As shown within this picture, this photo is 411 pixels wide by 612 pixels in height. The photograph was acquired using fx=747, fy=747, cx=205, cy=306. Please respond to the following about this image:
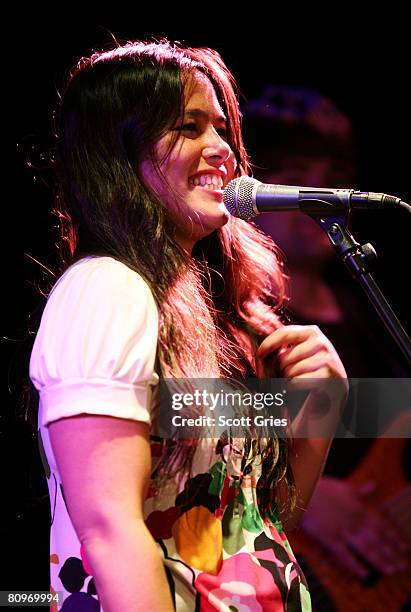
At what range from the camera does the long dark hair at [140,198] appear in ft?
3.41

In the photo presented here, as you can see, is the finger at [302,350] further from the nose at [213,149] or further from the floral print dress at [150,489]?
the nose at [213,149]

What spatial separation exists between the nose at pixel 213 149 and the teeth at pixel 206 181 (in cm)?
2

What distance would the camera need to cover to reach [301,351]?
1183mm

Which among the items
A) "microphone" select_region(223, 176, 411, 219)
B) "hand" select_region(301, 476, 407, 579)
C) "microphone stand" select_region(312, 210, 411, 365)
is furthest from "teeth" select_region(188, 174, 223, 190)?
"hand" select_region(301, 476, 407, 579)

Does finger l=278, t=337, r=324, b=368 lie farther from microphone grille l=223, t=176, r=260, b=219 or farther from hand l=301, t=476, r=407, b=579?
hand l=301, t=476, r=407, b=579

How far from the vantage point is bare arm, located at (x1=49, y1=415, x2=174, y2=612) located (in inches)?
33.1

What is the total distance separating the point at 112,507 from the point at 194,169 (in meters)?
0.57

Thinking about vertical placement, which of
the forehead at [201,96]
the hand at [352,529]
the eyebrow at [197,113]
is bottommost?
the hand at [352,529]

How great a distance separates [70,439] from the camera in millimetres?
870

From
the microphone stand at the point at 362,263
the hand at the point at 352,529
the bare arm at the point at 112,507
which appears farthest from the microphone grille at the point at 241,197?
the hand at the point at 352,529

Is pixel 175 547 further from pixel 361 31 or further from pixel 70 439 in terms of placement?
pixel 361 31

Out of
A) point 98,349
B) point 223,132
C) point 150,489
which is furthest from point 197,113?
point 150,489

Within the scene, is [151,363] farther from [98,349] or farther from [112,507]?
[112,507]

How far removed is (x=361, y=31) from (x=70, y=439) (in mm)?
1525
